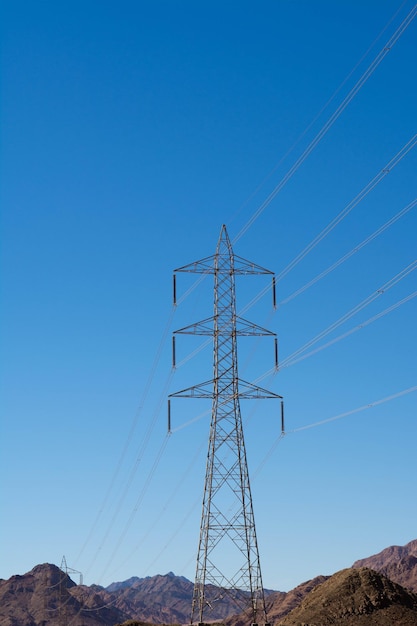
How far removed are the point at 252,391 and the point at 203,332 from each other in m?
6.75

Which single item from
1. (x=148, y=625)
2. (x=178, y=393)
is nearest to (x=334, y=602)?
(x=148, y=625)

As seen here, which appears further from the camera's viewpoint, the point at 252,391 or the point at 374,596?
the point at 374,596

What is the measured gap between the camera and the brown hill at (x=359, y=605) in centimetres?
11969

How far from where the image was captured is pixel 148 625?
11244cm

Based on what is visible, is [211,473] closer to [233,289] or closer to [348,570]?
[233,289]

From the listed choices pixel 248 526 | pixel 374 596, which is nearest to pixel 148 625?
pixel 374 596

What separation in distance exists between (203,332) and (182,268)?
17.7ft

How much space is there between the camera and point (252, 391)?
80.6m

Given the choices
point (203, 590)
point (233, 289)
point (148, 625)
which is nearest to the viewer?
point (203, 590)

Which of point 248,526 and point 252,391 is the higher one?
point 252,391

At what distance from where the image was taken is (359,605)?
408 ft

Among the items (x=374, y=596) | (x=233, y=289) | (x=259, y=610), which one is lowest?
(x=259, y=610)

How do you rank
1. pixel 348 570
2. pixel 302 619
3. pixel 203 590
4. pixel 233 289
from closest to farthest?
pixel 203 590 < pixel 233 289 < pixel 302 619 < pixel 348 570

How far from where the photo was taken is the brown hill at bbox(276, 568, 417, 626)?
119688 mm
